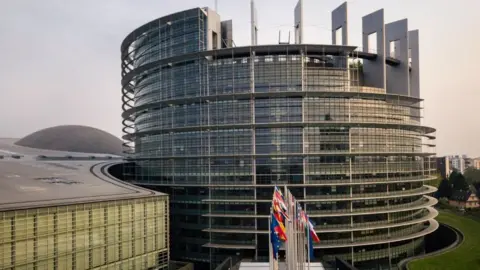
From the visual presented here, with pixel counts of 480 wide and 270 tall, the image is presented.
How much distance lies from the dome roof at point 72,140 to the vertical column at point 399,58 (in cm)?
5192

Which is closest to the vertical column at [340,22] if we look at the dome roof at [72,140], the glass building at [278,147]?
the glass building at [278,147]

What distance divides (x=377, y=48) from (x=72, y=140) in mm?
56686

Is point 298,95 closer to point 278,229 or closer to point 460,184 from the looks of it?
point 278,229

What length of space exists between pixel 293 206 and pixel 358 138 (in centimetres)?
2018

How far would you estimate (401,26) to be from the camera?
4316cm

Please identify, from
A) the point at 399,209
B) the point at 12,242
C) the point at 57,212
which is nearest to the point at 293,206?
the point at 57,212

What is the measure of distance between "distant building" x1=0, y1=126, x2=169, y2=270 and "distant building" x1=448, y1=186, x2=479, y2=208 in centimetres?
7724

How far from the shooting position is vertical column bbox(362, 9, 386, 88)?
132ft

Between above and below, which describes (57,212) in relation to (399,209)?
above

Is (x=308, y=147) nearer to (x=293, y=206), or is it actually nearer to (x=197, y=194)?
(x=197, y=194)

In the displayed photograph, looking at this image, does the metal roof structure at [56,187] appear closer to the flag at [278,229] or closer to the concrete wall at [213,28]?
the flag at [278,229]

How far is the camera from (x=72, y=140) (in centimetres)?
6750

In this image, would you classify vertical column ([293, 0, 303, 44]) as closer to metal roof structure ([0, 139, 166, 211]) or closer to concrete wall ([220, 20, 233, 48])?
concrete wall ([220, 20, 233, 48])

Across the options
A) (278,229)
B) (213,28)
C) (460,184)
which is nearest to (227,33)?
(213,28)
